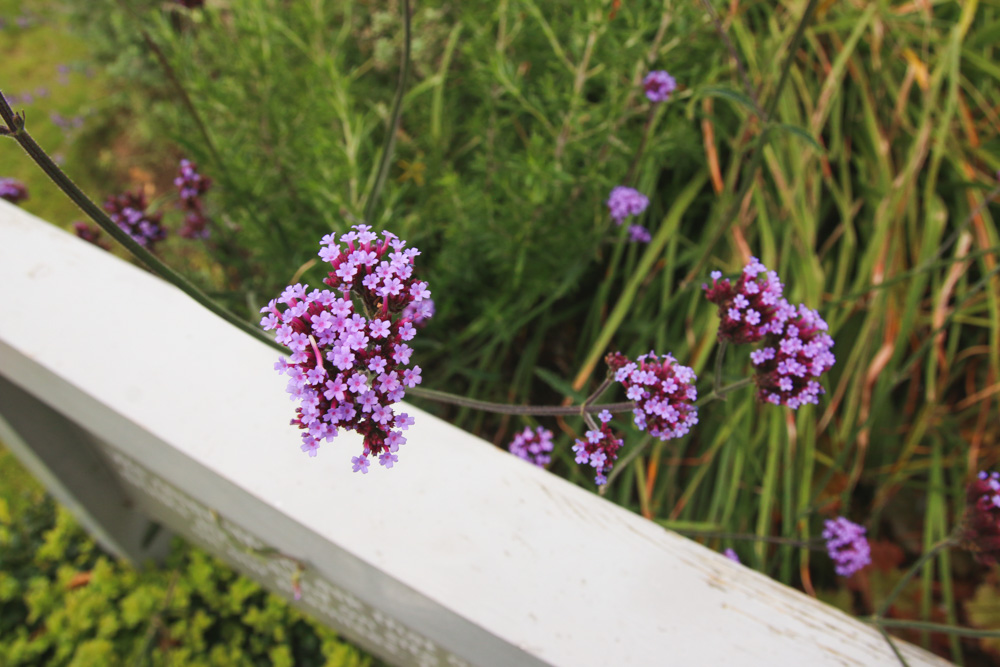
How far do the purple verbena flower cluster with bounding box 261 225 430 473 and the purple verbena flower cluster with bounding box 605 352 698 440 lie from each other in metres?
0.33

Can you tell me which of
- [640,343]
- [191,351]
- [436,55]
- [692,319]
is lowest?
[191,351]

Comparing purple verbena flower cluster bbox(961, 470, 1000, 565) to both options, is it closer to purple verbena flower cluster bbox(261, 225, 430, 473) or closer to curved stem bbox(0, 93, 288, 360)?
purple verbena flower cluster bbox(261, 225, 430, 473)

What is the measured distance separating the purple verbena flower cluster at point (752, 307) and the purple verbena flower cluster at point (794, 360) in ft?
0.08

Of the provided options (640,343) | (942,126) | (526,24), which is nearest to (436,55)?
(526,24)

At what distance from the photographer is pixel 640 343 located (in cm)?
164

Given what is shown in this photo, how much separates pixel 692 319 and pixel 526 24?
96 cm

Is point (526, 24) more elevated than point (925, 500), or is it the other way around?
point (526, 24)

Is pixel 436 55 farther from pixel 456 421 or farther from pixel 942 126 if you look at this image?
pixel 942 126

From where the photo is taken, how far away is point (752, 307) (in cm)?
95

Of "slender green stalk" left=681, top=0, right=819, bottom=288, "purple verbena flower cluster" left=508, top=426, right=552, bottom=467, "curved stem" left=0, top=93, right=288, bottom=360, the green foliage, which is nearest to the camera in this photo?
"curved stem" left=0, top=93, right=288, bottom=360

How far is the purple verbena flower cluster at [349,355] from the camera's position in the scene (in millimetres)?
689

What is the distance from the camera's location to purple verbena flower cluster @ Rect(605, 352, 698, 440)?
85 cm

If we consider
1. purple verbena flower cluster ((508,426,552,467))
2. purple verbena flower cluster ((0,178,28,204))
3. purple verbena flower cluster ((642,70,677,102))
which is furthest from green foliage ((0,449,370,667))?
purple verbena flower cluster ((642,70,677,102))

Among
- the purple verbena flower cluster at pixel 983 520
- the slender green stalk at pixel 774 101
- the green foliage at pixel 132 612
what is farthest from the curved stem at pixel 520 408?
the green foliage at pixel 132 612
